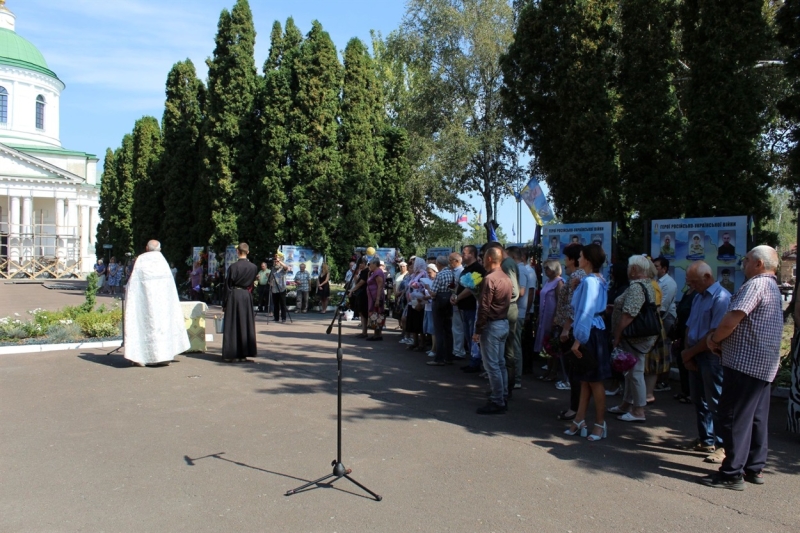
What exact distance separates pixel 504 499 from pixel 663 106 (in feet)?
34.5

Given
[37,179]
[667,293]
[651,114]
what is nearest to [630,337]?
[667,293]

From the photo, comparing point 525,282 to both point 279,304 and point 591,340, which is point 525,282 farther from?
point 279,304

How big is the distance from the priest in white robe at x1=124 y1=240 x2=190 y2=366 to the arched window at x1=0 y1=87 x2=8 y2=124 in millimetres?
63857

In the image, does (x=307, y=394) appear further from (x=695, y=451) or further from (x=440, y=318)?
(x=695, y=451)

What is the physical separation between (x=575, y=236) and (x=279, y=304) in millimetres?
9276

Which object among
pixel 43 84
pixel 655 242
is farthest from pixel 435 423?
pixel 43 84

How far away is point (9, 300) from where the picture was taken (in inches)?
1062

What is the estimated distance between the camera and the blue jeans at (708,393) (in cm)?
580

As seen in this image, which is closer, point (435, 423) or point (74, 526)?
point (74, 526)

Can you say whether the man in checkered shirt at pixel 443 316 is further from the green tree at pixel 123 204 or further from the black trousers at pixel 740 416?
the green tree at pixel 123 204

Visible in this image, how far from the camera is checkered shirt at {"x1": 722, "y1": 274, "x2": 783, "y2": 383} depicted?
4961 mm

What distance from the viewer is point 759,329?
501cm

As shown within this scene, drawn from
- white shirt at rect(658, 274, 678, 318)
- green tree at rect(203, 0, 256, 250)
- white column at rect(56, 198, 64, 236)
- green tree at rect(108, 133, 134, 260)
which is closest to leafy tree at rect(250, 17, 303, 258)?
green tree at rect(203, 0, 256, 250)

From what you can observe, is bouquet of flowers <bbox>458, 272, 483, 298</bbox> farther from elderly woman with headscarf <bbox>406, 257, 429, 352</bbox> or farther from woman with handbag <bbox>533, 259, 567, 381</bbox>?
elderly woman with headscarf <bbox>406, 257, 429, 352</bbox>
